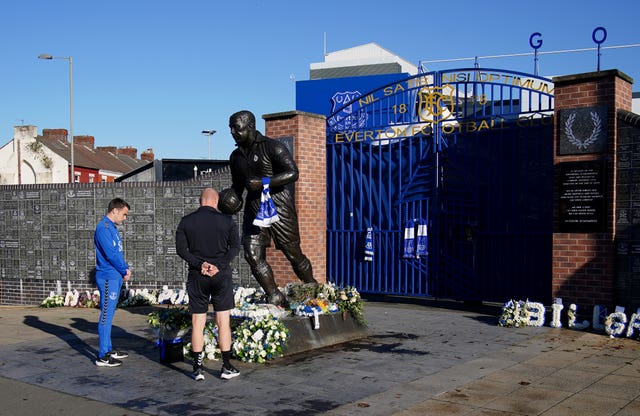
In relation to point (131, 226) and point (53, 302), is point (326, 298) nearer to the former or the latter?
point (131, 226)

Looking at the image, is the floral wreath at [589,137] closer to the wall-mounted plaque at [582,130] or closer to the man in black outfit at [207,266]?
the wall-mounted plaque at [582,130]

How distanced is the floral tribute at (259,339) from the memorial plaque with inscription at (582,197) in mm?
4483

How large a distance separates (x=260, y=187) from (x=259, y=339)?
5.57ft

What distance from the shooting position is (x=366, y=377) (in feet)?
20.7

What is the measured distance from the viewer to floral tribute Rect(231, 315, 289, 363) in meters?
6.94

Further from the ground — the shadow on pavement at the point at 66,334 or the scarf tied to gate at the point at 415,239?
the scarf tied to gate at the point at 415,239

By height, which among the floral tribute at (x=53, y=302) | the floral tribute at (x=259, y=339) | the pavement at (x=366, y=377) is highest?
the floral tribute at (x=259, y=339)

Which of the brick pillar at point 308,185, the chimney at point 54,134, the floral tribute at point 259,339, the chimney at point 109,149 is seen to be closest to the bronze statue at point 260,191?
the floral tribute at point 259,339

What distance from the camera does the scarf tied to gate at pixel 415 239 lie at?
1130 centimetres

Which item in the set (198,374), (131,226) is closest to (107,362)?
(198,374)

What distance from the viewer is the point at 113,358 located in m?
6.95

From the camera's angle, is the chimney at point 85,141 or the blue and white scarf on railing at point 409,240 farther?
the chimney at point 85,141

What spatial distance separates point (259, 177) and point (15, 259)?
346 inches

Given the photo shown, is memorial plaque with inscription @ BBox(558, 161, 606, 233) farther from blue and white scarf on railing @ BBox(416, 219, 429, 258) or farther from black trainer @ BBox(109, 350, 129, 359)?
black trainer @ BBox(109, 350, 129, 359)
